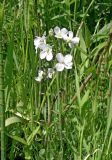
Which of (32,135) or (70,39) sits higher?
(70,39)

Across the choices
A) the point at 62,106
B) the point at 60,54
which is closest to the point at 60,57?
the point at 60,54

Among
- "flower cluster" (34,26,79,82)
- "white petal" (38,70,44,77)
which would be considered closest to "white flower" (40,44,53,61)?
"flower cluster" (34,26,79,82)

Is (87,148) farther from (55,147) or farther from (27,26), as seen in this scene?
(27,26)

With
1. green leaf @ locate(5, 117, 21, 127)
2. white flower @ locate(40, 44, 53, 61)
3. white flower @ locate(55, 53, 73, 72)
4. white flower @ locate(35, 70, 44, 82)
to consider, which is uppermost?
white flower @ locate(40, 44, 53, 61)

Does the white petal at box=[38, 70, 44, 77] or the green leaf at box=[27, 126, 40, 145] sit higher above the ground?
the white petal at box=[38, 70, 44, 77]

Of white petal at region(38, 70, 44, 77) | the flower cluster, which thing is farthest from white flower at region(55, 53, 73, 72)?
white petal at region(38, 70, 44, 77)

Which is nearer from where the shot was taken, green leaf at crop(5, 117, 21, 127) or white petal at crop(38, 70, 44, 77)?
green leaf at crop(5, 117, 21, 127)

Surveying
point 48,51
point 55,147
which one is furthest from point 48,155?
point 48,51

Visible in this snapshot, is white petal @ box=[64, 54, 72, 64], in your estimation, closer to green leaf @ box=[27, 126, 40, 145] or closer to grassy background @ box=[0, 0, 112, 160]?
grassy background @ box=[0, 0, 112, 160]

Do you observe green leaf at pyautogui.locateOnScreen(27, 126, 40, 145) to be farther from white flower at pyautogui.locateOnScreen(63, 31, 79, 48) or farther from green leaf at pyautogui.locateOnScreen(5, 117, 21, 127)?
white flower at pyautogui.locateOnScreen(63, 31, 79, 48)

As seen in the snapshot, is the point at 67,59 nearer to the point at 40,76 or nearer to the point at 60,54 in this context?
the point at 60,54

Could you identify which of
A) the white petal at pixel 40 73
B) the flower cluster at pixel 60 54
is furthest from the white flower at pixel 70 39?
the white petal at pixel 40 73

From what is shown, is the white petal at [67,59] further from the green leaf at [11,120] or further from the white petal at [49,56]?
the green leaf at [11,120]
